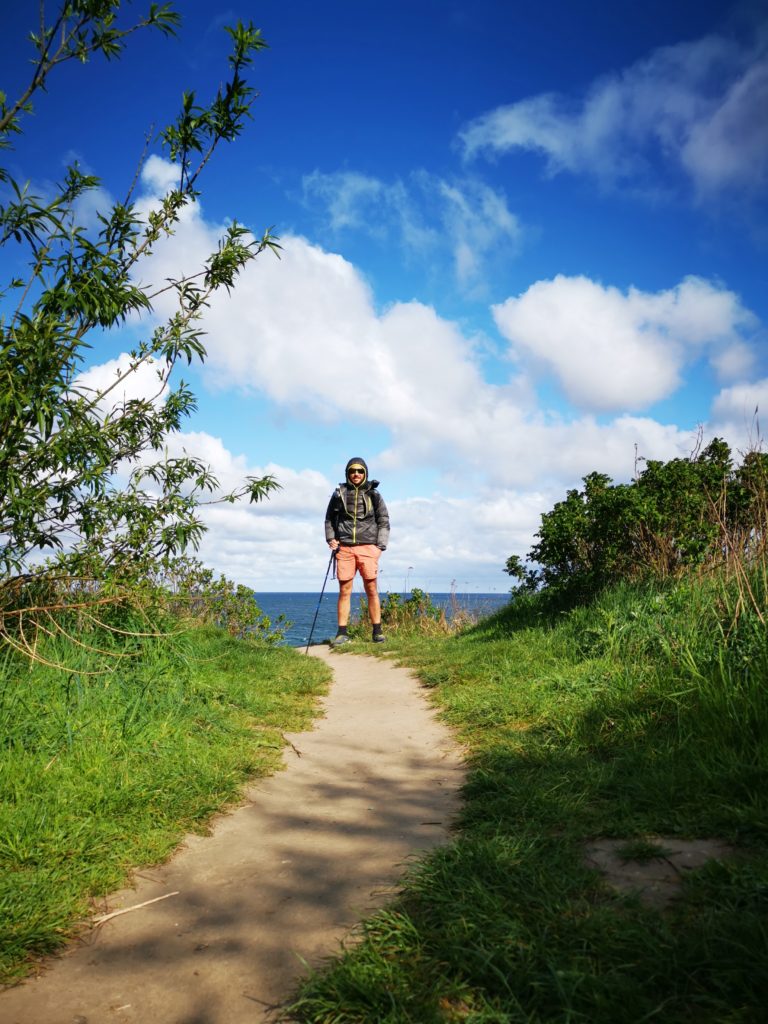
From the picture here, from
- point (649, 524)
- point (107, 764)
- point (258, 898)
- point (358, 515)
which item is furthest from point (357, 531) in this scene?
point (258, 898)

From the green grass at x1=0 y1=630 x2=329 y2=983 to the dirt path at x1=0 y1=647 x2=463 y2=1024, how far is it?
0.18m

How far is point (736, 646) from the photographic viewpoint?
15.2 feet

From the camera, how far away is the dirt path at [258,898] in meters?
2.17

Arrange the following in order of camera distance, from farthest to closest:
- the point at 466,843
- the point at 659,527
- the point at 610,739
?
the point at 659,527
the point at 610,739
the point at 466,843

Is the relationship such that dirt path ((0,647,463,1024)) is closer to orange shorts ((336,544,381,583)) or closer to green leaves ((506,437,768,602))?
green leaves ((506,437,768,602))

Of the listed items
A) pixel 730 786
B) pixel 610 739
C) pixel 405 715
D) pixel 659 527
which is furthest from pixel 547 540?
pixel 730 786

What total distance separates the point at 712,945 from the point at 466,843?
116 cm

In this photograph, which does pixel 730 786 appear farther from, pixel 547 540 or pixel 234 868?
pixel 547 540

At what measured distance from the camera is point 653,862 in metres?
2.62

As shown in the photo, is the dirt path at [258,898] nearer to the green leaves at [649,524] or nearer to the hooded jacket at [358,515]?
the green leaves at [649,524]

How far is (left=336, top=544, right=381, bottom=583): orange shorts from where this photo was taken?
37.8 ft

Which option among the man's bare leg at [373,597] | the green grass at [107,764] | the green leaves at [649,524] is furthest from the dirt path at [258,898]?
the man's bare leg at [373,597]

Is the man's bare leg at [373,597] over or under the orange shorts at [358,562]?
under

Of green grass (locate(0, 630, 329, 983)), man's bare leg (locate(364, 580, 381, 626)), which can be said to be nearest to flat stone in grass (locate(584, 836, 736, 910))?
green grass (locate(0, 630, 329, 983))
